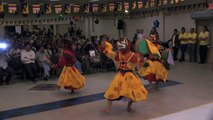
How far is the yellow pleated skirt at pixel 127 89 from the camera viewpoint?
467 cm

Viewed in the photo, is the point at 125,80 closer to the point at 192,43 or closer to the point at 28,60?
the point at 28,60

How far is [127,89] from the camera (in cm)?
468

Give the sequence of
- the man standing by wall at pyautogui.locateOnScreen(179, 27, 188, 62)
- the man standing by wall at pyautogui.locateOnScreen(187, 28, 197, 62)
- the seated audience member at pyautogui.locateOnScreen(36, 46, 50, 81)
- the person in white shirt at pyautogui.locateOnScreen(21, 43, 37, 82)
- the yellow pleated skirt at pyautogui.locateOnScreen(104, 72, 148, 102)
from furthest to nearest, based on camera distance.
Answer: the man standing by wall at pyautogui.locateOnScreen(179, 27, 188, 62), the man standing by wall at pyautogui.locateOnScreen(187, 28, 197, 62), the seated audience member at pyautogui.locateOnScreen(36, 46, 50, 81), the person in white shirt at pyautogui.locateOnScreen(21, 43, 37, 82), the yellow pleated skirt at pyautogui.locateOnScreen(104, 72, 148, 102)

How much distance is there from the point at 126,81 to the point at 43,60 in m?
3.90

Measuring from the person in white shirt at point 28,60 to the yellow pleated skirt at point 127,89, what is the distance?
3.75 metres

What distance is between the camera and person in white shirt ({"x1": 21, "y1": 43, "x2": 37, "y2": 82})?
775 centimetres

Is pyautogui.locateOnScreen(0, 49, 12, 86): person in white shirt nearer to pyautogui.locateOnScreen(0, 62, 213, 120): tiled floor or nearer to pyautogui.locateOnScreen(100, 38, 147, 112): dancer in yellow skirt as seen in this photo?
pyautogui.locateOnScreen(0, 62, 213, 120): tiled floor

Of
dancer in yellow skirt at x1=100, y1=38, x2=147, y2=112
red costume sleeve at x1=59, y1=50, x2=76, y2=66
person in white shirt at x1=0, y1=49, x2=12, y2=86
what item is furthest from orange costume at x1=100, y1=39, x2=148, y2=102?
person in white shirt at x1=0, y1=49, x2=12, y2=86

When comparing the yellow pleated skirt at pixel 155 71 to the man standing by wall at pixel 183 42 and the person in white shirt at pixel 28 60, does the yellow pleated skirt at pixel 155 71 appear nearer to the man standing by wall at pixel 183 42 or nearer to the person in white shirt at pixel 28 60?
the person in white shirt at pixel 28 60

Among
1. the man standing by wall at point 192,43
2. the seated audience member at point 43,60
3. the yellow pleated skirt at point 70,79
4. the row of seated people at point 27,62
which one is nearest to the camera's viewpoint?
the yellow pleated skirt at point 70,79

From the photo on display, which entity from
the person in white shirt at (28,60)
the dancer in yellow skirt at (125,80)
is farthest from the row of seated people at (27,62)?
the dancer in yellow skirt at (125,80)

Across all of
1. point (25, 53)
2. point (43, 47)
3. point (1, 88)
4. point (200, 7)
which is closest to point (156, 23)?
point (200, 7)

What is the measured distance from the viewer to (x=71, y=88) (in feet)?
20.7

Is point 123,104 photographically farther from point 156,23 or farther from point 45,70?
point 156,23
